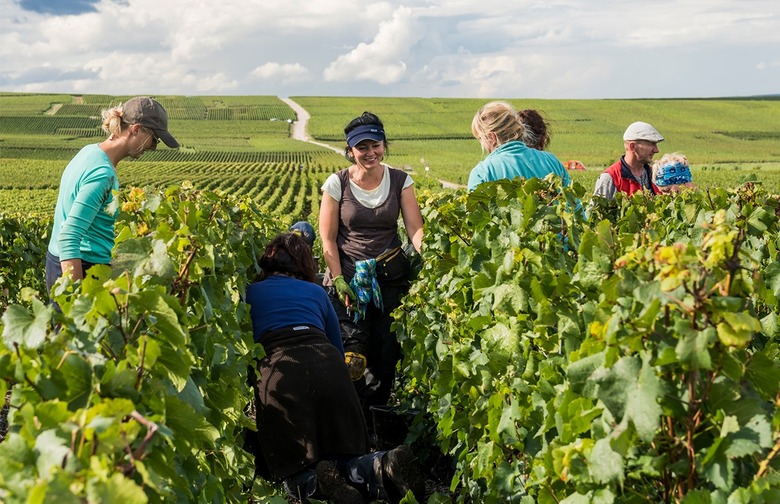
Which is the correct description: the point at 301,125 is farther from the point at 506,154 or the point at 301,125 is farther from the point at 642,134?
the point at 506,154

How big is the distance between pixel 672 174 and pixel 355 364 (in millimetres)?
2629

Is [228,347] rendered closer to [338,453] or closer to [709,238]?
[338,453]

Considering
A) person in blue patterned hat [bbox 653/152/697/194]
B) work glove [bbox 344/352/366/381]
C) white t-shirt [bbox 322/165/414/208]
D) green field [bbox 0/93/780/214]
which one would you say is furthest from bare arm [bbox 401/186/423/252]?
green field [bbox 0/93/780/214]

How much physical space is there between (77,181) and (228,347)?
109 cm

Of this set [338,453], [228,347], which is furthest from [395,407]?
[228,347]

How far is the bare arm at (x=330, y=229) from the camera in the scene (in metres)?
4.49

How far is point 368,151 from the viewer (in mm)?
4277

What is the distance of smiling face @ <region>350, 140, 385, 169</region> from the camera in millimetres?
4262

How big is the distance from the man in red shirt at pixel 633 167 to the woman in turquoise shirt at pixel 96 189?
304cm

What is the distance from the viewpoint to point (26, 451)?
1.29m

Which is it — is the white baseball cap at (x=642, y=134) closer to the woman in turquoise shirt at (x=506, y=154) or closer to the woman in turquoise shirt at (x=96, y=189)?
the woman in turquoise shirt at (x=506, y=154)

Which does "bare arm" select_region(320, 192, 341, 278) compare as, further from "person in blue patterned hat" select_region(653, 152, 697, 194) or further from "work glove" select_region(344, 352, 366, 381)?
"person in blue patterned hat" select_region(653, 152, 697, 194)

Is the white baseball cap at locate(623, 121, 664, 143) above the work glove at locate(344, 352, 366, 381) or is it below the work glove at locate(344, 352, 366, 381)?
above

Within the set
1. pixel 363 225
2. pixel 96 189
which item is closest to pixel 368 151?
pixel 363 225
